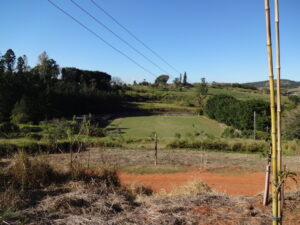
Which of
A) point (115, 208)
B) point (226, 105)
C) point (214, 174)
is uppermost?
point (226, 105)

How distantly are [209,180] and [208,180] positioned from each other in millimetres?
42

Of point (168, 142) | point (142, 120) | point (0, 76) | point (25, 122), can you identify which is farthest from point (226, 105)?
point (0, 76)

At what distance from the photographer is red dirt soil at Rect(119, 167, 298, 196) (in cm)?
838

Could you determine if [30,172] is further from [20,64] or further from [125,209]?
[20,64]

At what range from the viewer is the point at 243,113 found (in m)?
31.1

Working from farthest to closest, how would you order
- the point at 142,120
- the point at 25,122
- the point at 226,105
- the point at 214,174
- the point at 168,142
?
the point at 142,120, the point at 226,105, the point at 25,122, the point at 168,142, the point at 214,174

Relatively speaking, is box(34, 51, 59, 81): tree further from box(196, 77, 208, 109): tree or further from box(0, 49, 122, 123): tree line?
box(196, 77, 208, 109): tree

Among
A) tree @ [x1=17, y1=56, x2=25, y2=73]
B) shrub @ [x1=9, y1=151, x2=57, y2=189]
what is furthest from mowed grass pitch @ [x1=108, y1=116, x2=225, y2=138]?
shrub @ [x1=9, y1=151, x2=57, y2=189]

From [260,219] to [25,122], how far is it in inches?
1387

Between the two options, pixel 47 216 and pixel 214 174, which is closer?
pixel 47 216

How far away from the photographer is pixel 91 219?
335cm

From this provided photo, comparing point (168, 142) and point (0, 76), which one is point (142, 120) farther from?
point (168, 142)

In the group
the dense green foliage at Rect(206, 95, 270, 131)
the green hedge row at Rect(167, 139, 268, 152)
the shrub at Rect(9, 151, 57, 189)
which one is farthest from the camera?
the dense green foliage at Rect(206, 95, 270, 131)

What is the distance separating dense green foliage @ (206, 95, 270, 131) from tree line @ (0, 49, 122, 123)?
23551 millimetres
